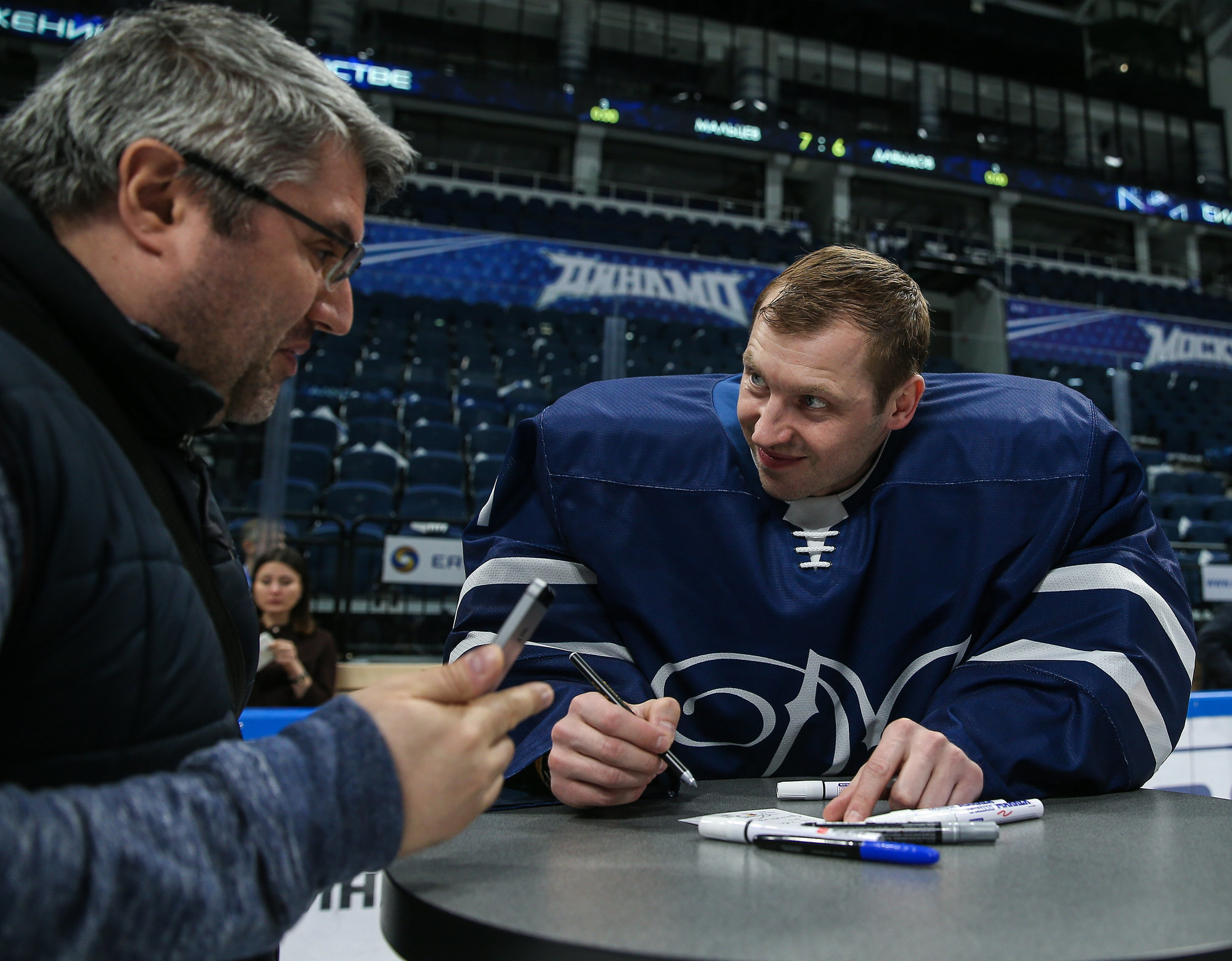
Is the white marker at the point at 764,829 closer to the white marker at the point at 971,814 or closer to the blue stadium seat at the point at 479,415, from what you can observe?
the white marker at the point at 971,814

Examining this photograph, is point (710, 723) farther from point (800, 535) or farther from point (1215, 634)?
point (1215, 634)

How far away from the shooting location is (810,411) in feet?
3.79

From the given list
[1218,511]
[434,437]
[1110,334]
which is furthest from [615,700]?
[1110,334]

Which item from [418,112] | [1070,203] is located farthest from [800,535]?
[1070,203]

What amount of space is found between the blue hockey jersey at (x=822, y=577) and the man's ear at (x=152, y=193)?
0.55 m

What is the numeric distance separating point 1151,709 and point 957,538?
280 mm

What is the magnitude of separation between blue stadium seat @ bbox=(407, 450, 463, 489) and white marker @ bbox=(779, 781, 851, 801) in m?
4.41

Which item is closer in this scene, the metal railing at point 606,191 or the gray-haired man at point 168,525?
the gray-haired man at point 168,525

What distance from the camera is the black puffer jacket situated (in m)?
0.50

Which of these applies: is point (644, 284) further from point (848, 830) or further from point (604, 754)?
point (848, 830)

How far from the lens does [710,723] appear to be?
1.13 m

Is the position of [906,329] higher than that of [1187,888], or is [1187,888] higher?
[906,329]

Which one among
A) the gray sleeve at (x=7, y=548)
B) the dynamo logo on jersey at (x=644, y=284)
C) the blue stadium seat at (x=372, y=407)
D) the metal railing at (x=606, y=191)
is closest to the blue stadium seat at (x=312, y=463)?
the blue stadium seat at (x=372, y=407)

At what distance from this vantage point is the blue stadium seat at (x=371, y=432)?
17.9 feet
